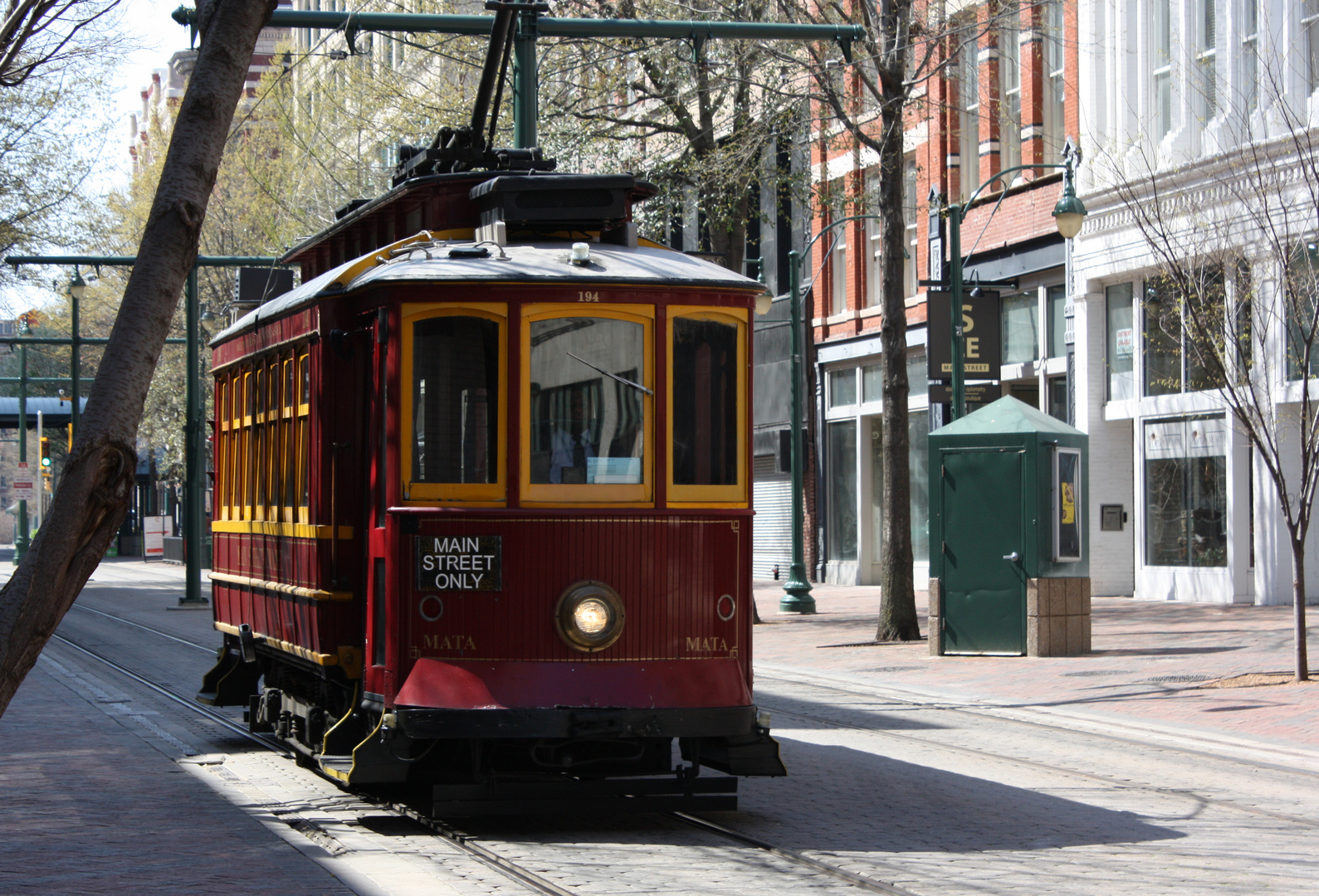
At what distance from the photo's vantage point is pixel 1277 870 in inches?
301

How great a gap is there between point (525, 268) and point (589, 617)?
180 centimetres

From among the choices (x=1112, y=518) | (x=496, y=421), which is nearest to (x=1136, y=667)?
(x=1112, y=518)

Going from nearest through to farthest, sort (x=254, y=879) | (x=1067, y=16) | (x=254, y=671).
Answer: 1. (x=254, y=879)
2. (x=254, y=671)
3. (x=1067, y=16)

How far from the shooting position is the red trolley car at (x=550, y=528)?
845cm

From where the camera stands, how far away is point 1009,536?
1802 cm

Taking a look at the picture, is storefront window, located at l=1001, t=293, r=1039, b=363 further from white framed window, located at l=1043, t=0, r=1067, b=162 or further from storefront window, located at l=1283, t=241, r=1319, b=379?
storefront window, located at l=1283, t=241, r=1319, b=379

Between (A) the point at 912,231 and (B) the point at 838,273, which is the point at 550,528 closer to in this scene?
(A) the point at 912,231

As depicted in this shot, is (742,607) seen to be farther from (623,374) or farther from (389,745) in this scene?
(389,745)

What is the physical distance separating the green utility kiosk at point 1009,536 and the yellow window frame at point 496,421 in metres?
10.3

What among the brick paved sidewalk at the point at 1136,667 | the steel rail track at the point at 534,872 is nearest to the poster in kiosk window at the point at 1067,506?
the brick paved sidewalk at the point at 1136,667

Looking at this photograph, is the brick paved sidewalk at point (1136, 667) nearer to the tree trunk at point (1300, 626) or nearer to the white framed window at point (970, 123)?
the tree trunk at point (1300, 626)

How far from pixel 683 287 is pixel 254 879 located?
3.57m

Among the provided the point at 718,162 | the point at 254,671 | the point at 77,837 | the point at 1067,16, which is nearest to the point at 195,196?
the point at 77,837

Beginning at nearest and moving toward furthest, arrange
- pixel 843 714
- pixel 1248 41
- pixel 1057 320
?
pixel 843 714, pixel 1248 41, pixel 1057 320
